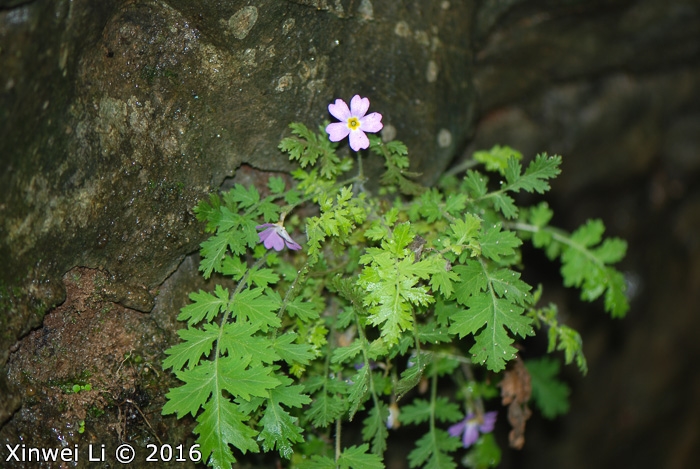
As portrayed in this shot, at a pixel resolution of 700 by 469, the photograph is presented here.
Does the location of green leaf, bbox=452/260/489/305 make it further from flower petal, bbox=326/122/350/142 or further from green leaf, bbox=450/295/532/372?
flower petal, bbox=326/122/350/142

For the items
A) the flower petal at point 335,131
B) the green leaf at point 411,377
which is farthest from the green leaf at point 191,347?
the flower petal at point 335,131

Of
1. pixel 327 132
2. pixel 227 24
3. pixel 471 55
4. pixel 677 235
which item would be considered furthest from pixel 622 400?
pixel 227 24

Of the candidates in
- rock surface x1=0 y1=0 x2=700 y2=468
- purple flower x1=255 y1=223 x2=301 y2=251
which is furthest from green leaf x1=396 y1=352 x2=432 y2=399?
rock surface x1=0 y1=0 x2=700 y2=468

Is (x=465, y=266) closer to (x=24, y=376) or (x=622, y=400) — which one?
(x=24, y=376)

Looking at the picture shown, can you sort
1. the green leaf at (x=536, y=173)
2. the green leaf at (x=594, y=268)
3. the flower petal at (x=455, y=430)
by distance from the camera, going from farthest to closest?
the green leaf at (x=594, y=268) < the flower petal at (x=455, y=430) < the green leaf at (x=536, y=173)

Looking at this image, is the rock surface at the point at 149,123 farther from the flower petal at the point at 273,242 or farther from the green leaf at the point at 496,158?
the green leaf at the point at 496,158

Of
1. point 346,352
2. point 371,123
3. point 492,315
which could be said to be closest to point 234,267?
point 346,352

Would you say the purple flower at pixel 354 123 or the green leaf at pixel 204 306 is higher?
the purple flower at pixel 354 123
